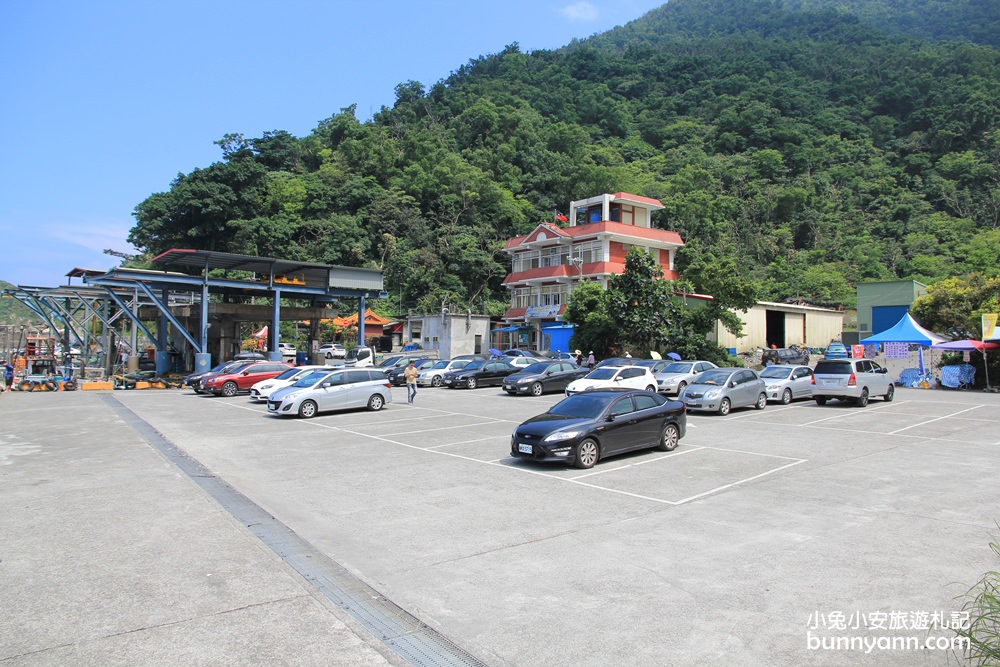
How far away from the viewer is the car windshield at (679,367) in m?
25.3

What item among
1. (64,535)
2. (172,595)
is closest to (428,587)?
(172,595)

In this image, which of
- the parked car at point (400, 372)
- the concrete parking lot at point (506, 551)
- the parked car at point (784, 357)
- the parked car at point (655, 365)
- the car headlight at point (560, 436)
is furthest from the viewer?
the parked car at point (784, 357)

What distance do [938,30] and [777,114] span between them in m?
124

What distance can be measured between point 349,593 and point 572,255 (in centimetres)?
5342

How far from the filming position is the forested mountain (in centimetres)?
7431

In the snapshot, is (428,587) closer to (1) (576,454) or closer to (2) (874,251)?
(1) (576,454)

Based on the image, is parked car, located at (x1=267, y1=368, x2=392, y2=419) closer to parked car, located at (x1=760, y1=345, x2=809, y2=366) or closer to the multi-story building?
parked car, located at (x1=760, y1=345, x2=809, y2=366)

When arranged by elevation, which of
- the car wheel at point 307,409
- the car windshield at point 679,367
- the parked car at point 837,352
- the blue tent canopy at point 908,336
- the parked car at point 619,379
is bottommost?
the car wheel at point 307,409

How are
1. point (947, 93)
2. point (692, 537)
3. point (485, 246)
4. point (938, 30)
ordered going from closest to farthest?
point (692, 537), point (485, 246), point (947, 93), point (938, 30)

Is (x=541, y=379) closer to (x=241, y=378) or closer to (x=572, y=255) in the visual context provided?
(x=241, y=378)

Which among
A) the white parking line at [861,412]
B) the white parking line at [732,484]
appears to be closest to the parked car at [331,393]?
the white parking line at [861,412]

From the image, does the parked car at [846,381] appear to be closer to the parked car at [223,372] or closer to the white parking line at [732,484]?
the white parking line at [732,484]

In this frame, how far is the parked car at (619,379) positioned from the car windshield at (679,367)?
170 centimetres

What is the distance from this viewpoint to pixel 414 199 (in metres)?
81.9
